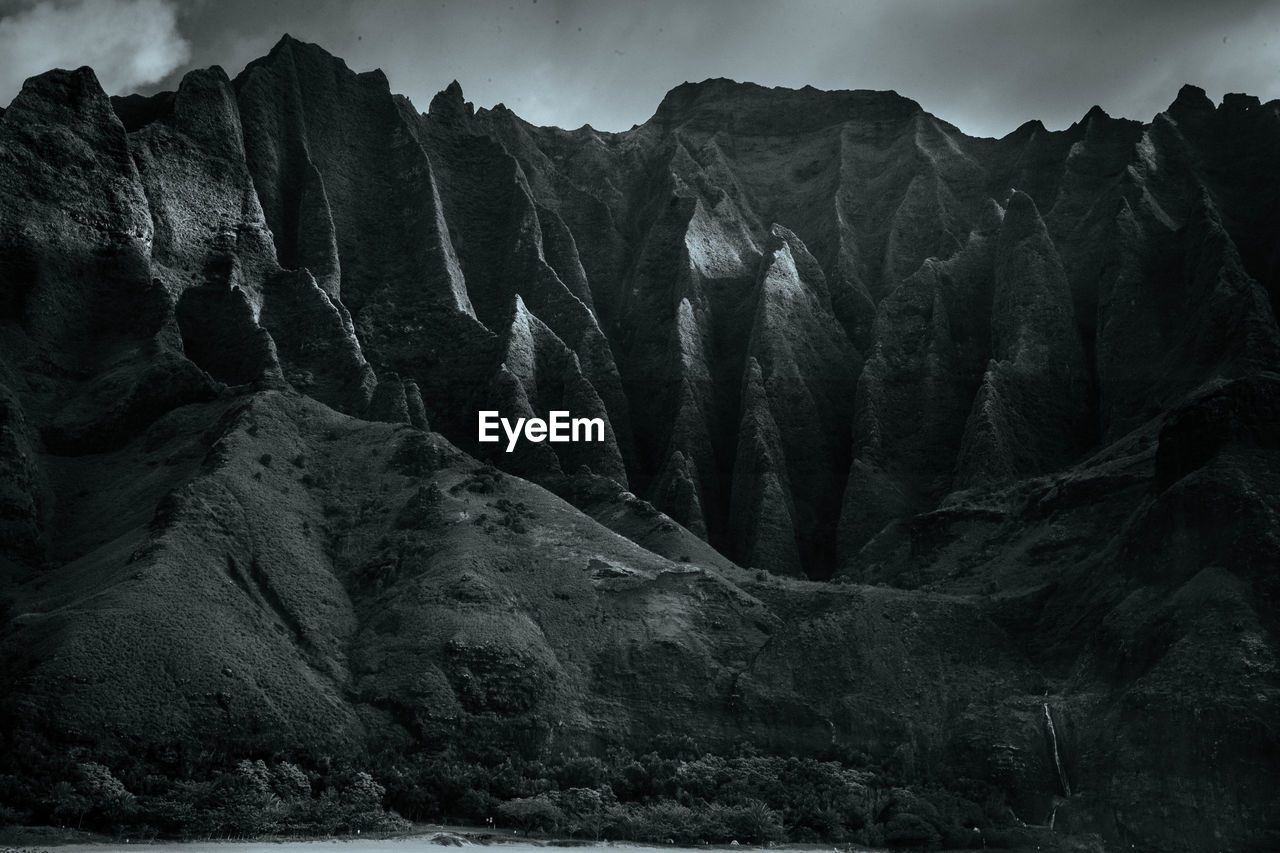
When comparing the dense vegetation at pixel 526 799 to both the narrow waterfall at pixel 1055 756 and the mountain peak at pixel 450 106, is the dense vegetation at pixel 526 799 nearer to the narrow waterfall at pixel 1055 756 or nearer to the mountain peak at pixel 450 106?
the narrow waterfall at pixel 1055 756

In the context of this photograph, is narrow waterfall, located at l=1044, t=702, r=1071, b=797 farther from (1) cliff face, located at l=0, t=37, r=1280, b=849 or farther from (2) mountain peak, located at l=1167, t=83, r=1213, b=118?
(2) mountain peak, located at l=1167, t=83, r=1213, b=118

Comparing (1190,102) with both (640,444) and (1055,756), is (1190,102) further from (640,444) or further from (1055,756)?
(1055,756)

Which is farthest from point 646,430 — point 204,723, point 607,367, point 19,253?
point 204,723

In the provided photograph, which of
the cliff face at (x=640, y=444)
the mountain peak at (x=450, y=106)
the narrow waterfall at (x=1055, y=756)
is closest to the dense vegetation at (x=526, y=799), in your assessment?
the cliff face at (x=640, y=444)


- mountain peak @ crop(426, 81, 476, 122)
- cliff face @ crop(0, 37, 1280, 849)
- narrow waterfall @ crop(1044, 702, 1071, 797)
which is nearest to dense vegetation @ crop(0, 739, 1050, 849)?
cliff face @ crop(0, 37, 1280, 849)

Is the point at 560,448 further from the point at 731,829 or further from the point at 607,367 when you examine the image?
the point at 731,829

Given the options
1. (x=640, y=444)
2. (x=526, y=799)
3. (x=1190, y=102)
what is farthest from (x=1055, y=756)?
(x=1190, y=102)

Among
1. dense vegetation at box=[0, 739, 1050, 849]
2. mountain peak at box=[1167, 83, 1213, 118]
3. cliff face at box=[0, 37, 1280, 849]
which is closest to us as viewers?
dense vegetation at box=[0, 739, 1050, 849]
